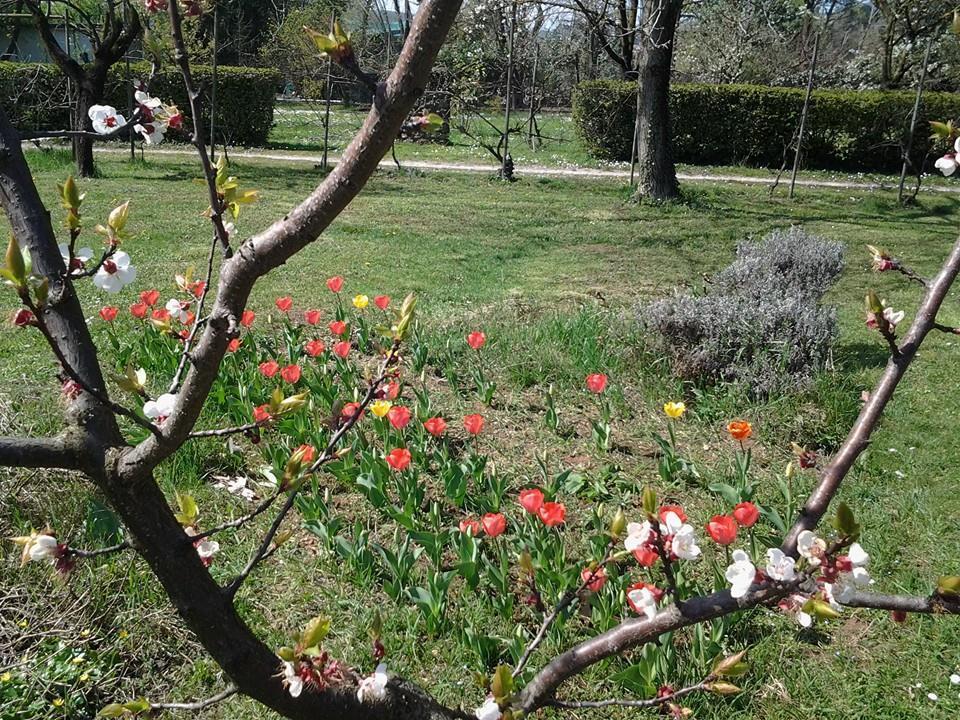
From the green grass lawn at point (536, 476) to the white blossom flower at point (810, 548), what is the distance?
3.84 feet

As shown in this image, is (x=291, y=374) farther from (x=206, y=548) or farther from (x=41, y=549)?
(x=41, y=549)

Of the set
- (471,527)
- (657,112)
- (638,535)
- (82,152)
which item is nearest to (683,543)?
(638,535)

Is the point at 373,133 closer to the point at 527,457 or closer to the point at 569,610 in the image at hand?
the point at 569,610

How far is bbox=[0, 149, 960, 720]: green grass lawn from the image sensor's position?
243 centimetres

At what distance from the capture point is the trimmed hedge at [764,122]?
16.8m

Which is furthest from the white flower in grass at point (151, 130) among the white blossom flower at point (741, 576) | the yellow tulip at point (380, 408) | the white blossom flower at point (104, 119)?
the yellow tulip at point (380, 408)

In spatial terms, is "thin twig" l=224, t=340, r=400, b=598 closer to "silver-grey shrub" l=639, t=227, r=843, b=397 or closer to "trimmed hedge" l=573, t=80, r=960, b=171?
"silver-grey shrub" l=639, t=227, r=843, b=397

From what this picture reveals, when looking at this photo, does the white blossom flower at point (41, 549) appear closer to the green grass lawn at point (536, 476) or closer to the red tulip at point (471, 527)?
the green grass lawn at point (536, 476)

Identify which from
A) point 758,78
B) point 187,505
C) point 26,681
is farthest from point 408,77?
point 758,78

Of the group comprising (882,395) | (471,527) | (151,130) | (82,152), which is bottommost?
(471,527)

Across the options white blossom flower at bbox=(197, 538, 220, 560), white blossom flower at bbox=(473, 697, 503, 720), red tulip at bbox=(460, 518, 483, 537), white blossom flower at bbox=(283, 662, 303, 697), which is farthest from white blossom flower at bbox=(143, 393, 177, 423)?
red tulip at bbox=(460, 518, 483, 537)

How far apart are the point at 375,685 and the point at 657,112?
11.1 metres

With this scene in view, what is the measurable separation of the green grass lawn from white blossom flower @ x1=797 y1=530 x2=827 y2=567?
1.17m

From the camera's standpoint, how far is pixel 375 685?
4.27ft
